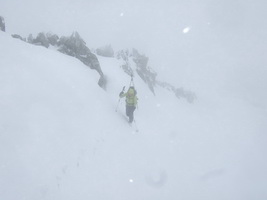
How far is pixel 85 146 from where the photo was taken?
40.0 ft

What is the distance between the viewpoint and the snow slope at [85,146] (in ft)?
30.9

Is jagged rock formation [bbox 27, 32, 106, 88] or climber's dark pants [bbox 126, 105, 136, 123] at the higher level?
jagged rock formation [bbox 27, 32, 106, 88]

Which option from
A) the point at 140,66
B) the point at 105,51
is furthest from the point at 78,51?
the point at 140,66

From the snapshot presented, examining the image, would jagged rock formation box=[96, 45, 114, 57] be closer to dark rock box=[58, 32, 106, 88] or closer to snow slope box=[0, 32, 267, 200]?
snow slope box=[0, 32, 267, 200]

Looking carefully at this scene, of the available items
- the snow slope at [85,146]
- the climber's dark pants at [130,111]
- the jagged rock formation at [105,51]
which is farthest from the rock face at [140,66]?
the climber's dark pants at [130,111]

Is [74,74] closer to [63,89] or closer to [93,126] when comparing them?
[63,89]

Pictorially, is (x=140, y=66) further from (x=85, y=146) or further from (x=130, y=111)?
(x=85, y=146)

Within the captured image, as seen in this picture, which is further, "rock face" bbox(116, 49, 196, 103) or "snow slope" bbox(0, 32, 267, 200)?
"rock face" bbox(116, 49, 196, 103)

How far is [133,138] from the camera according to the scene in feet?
55.2

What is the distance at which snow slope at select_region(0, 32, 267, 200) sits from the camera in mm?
9422

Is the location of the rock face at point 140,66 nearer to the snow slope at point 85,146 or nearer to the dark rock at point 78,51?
the snow slope at point 85,146

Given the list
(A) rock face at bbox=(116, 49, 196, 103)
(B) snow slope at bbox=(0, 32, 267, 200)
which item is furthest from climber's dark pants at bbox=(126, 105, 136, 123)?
(A) rock face at bbox=(116, 49, 196, 103)

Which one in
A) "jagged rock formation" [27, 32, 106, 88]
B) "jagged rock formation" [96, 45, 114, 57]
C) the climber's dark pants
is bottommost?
"jagged rock formation" [96, 45, 114, 57]

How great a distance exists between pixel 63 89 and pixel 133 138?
16.6 feet
